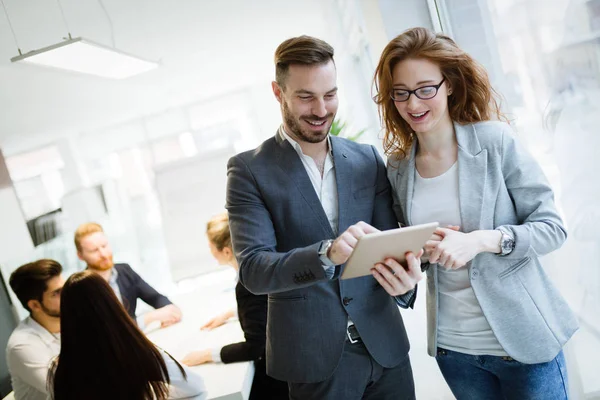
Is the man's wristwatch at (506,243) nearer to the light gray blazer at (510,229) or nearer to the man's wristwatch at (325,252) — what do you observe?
the light gray blazer at (510,229)

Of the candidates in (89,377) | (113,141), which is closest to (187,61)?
(113,141)

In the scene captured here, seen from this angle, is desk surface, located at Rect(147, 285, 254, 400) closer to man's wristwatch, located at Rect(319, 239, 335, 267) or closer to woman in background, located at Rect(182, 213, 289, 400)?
woman in background, located at Rect(182, 213, 289, 400)

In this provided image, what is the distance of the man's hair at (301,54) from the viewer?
163 centimetres

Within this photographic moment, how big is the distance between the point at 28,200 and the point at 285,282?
12.1 ft

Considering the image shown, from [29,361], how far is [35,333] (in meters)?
0.18

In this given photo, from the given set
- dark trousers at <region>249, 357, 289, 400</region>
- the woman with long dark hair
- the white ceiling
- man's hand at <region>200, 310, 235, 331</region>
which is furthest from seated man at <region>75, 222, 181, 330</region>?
the woman with long dark hair

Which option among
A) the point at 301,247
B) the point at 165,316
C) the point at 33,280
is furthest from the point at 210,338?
the point at 301,247

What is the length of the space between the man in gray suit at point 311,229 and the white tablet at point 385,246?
7.3 inches

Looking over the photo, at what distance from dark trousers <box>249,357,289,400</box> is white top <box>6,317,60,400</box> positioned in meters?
1.27

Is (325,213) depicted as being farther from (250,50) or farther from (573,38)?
(250,50)

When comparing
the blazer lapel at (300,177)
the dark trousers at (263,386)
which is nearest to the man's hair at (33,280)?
the dark trousers at (263,386)

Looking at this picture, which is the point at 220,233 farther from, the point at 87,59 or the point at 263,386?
the point at 87,59

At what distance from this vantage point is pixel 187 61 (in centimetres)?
489

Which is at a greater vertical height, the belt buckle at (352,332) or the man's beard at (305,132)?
the man's beard at (305,132)
